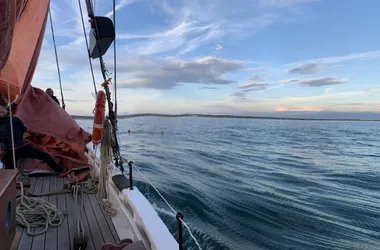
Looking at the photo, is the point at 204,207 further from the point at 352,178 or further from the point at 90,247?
the point at 352,178

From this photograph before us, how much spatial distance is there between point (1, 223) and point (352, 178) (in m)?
11.8

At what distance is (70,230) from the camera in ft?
8.87

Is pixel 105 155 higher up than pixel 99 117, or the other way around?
pixel 99 117

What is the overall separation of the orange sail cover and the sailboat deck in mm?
1524

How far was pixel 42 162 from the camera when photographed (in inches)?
190

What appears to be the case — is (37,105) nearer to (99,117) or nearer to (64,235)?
(99,117)

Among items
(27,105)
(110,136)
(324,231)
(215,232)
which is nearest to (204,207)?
(215,232)

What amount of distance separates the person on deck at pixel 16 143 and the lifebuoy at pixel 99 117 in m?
1.54

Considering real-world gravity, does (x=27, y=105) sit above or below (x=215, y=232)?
above

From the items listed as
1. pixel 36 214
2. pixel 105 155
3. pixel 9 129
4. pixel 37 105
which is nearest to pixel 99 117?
pixel 105 155

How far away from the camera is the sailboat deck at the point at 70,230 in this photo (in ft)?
7.95

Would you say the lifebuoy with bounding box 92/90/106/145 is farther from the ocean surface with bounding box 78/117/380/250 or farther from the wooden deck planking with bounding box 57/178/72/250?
the ocean surface with bounding box 78/117/380/250

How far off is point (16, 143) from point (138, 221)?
3.00 m

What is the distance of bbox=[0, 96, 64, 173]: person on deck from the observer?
392 cm
